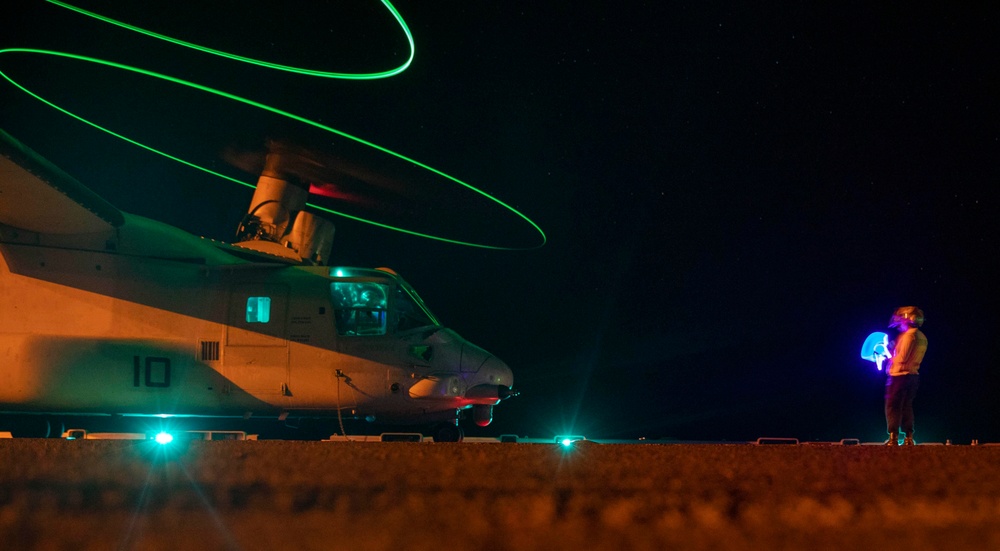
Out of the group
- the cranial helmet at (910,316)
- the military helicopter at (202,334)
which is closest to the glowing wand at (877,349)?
the cranial helmet at (910,316)

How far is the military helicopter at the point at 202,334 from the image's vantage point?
10719 mm

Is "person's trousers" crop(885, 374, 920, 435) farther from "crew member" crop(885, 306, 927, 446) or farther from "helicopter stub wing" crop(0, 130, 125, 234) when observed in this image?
"helicopter stub wing" crop(0, 130, 125, 234)

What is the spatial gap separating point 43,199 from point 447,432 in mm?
5453

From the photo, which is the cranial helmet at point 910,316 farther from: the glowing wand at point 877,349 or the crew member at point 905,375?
the glowing wand at point 877,349


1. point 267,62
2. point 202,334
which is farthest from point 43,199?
point 267,62

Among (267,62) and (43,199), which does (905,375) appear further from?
(43,199)

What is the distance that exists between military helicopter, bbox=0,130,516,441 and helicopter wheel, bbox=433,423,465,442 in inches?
0.7

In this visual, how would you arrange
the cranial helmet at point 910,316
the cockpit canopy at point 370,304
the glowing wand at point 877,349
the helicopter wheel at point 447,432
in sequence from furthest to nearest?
the helicopter wheel at point 447,432 → the cockpit canopy at point 370,304 → the glowing wand at point 877,349 → the cranial helmet at point 910,316

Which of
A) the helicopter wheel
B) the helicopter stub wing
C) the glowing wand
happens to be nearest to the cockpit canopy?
the helicopter wheel

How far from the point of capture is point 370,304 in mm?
11664

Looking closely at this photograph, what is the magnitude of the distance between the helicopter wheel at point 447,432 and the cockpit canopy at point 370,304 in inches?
52.5

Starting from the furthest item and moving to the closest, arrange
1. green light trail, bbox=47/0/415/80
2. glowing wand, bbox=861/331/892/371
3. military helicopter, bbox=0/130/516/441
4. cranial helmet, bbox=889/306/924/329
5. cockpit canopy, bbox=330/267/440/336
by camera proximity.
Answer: cockpit canopy, bbox=330/267/440/336 < military helicopter, bbox=0/130/516/441 < glowing wand, bbox=861/331/892/371 < cranial helmet, bbox=889/306/924/329 < green light trail, bbox=47/0/415/80

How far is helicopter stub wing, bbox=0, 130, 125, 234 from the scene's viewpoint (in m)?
9.41

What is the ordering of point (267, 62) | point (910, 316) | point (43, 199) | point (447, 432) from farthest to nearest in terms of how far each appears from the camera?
point (447, 432) → point (267, 62) → point (43, 199) → point (910, 316)
